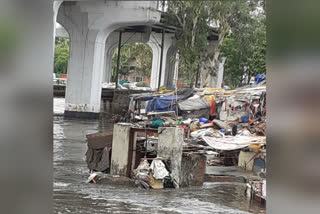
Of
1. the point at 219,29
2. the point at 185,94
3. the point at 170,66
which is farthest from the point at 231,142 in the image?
the point at 170,66

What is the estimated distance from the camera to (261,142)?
1284 cm

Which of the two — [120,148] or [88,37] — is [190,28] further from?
[120,148]

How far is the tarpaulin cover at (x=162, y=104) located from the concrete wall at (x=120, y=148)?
11.4 m

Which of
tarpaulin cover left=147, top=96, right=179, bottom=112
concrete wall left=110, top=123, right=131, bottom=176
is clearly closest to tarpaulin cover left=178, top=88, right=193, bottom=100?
tarpaulin cover left=147, top=96, right=179, bottom=112

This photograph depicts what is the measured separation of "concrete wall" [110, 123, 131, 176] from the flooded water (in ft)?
2.04

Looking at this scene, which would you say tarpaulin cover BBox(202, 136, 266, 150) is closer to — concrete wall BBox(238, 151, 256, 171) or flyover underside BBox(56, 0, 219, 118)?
concrete wall BBox(238, 151, 256, 171)

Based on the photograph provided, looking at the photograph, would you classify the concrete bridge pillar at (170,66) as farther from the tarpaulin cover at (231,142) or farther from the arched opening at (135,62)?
the tarpaulin cover at (231,142)

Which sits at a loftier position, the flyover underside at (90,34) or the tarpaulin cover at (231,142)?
the flyover underside at (90,34)

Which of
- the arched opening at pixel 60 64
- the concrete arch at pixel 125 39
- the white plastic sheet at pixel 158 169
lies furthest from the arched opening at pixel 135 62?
the white plastic sheet at pixel 158 169

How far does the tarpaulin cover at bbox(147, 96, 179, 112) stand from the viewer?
22844 mm

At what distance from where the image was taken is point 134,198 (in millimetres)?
9859

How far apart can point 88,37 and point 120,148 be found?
630 inches

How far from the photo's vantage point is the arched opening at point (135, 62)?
184 ft
